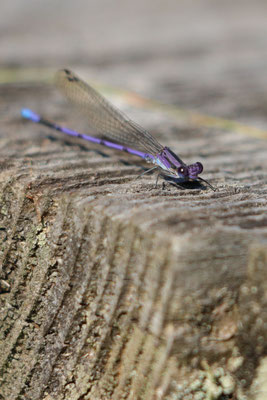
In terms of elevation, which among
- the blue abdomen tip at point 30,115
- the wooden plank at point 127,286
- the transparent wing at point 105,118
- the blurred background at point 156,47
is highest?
the blurred background at point 156,47

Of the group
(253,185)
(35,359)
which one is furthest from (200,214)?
(35,359)

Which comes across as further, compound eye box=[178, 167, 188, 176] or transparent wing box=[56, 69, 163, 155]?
transparent wing box=[56, 69, 163, 155]

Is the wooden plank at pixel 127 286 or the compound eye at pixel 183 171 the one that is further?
the compound eye at pixel 183 171

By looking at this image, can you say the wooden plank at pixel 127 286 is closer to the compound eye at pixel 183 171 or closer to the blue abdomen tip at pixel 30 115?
the compound eye at pixel 183 171

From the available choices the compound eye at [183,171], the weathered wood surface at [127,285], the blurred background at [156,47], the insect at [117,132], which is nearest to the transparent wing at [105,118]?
the insect at [117,132]

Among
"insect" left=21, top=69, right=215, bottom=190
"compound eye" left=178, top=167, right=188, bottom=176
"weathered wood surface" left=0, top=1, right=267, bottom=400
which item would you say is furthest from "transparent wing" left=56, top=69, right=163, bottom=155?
"weathered wood surface" left=0, top=1, right=267, bottom=400

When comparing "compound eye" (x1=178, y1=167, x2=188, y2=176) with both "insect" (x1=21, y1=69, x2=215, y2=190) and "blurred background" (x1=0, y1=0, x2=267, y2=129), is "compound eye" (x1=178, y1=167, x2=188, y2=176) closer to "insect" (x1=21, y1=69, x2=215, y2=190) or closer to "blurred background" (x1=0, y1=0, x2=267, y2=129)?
"insect" (x1=21, y1=69, x2=215, y2=190)

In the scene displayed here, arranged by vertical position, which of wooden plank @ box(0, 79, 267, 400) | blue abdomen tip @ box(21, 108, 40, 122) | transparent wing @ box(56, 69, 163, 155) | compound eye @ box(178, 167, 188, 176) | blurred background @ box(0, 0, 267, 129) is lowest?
wooden plank @ box(0, 79, 267, 400)
